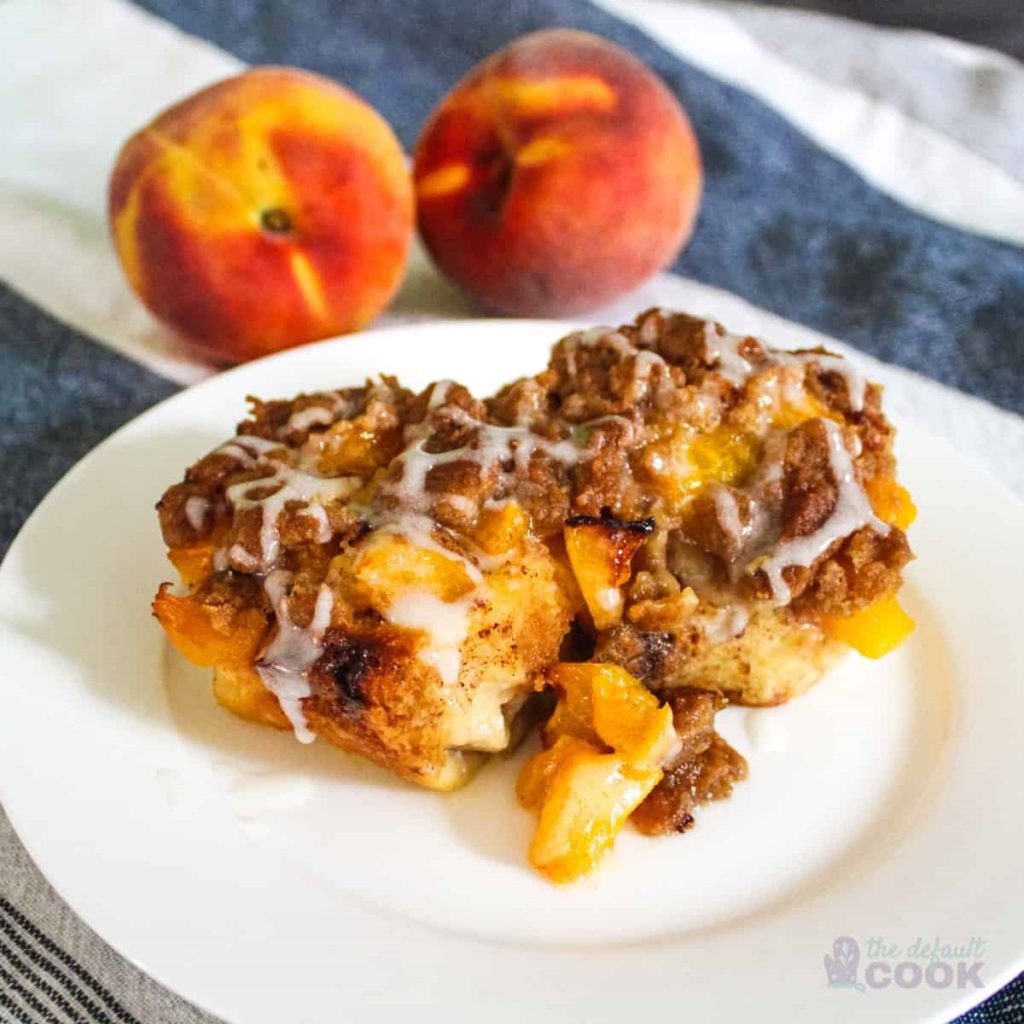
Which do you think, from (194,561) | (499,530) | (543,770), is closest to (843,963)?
(543,770)

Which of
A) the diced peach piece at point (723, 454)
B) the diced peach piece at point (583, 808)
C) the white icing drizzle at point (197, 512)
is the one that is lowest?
the diced peach piece at point (583, 808)

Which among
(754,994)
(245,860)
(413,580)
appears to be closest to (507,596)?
(413,580)

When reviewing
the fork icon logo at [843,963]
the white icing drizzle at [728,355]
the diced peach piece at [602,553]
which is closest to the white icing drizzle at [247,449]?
the diced peach piece at [602,553]

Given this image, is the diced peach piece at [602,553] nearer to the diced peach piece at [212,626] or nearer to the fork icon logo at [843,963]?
the diced peach piece at [212,626]

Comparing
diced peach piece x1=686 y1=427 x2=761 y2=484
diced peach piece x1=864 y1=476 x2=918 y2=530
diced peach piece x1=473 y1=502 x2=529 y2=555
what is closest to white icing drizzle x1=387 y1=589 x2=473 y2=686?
diced peach piece x1=473 y1=502 x2=529 y2=555

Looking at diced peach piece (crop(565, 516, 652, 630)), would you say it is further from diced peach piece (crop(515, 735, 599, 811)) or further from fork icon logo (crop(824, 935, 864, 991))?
fork icon logo (crop(824, 935, 864, 991))

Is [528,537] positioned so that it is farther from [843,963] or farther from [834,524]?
[843,963]
